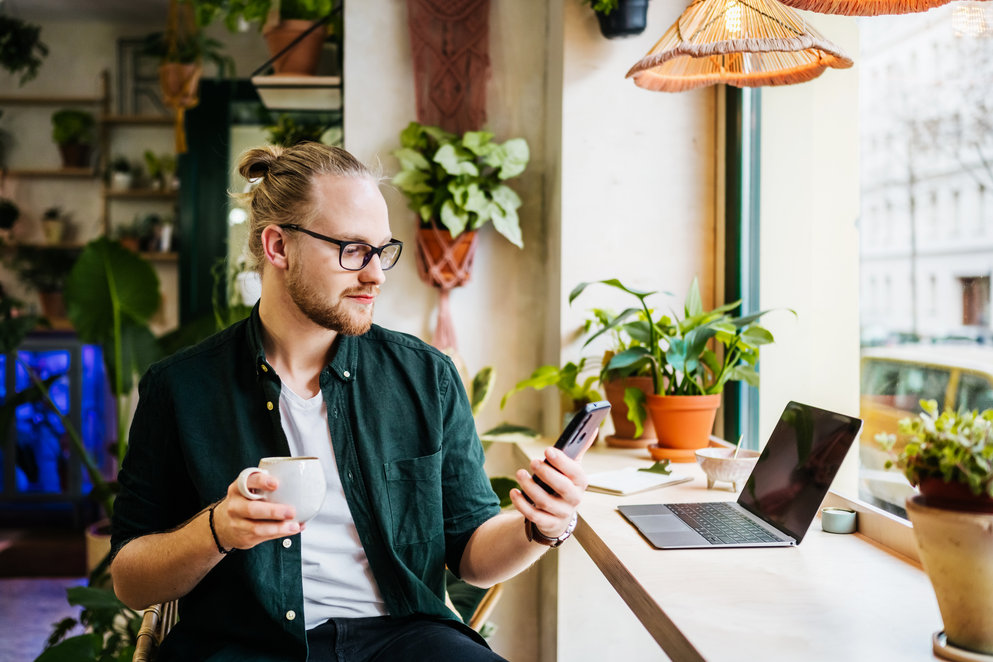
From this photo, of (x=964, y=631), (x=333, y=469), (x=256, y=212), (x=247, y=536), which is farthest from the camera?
(x=256, y=212)

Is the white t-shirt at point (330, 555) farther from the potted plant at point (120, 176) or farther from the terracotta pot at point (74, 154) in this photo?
the terracotta pot at point (74, 154)

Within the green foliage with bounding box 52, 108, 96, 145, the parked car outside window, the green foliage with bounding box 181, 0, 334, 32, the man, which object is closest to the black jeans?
the man

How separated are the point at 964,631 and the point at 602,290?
1658mm

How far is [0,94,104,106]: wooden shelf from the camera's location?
501 centimetres

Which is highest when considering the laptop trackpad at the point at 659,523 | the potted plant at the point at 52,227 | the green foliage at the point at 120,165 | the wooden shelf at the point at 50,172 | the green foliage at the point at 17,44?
the green foliage at the point at 17,44

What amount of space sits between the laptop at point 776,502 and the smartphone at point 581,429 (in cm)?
32

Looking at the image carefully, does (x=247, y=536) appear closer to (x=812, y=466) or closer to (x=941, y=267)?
(x=812, y=466)

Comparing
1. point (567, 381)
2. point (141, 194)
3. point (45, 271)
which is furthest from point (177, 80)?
point (567, 381)

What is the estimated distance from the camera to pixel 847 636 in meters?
1.01

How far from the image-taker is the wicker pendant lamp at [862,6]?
45.6 inches

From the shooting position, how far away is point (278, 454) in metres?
1.39

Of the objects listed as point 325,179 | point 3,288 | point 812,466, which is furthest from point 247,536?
point 3,288

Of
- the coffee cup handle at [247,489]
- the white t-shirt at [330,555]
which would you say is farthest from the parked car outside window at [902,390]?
the coffee cup handle at [247,489]

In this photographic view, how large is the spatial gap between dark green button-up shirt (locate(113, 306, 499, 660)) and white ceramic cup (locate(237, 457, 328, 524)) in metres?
0.32
